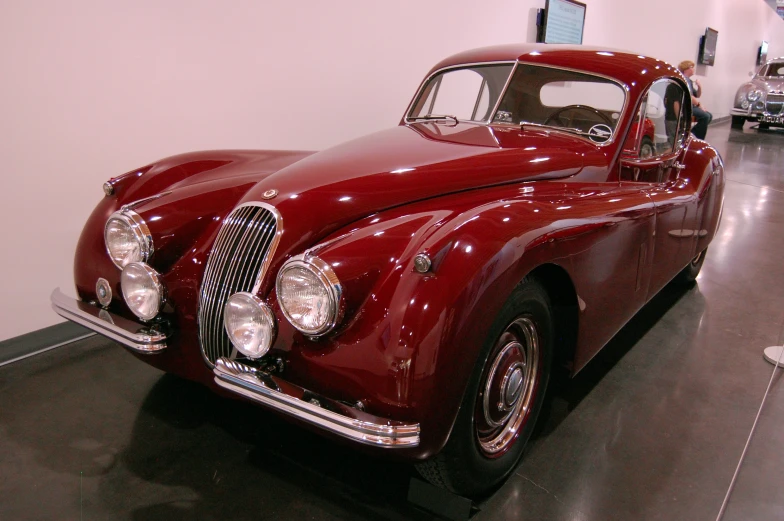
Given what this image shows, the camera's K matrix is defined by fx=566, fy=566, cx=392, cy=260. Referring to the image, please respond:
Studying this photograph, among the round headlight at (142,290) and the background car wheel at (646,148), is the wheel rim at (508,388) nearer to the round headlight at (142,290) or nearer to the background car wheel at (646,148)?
the round headlight at (142,290)

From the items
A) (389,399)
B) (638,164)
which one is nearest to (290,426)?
(389,399)

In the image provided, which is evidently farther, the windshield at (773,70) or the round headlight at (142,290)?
the windshield at (773,70)

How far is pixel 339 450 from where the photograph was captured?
2045 millimetres

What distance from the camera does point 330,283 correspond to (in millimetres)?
1479

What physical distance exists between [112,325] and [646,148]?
2.48 metres

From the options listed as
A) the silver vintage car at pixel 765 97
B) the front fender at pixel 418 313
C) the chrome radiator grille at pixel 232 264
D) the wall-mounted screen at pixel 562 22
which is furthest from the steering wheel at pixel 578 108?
the silver vintage car at pixel 765 97

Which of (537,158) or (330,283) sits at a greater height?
(537,158)

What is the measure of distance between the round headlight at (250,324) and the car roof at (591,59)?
6.28 ft

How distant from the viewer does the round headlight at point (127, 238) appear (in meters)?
1.96

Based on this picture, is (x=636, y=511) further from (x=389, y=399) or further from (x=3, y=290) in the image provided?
(x=3, y=290)

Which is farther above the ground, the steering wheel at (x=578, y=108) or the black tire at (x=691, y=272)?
the steering wheel at (x=578, y=108)

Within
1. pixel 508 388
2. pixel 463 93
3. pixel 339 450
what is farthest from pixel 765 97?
pixel 339 450

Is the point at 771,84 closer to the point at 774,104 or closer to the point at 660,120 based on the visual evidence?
the point at 774,104

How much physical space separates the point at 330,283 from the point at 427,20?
4131mm
